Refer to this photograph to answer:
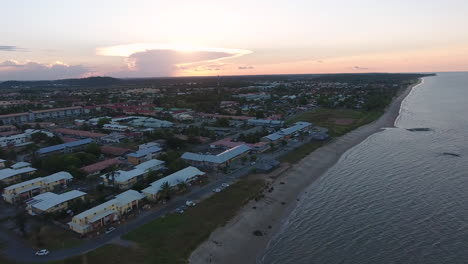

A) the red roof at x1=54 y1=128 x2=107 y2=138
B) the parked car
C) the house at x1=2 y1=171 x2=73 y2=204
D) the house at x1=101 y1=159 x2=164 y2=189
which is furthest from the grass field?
the red roof at x1=54 y1=128 x2=107 y2=138

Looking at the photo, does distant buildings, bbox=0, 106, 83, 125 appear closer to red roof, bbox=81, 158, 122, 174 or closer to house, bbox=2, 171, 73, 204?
red roof, bbox=81, 158, 122, 174

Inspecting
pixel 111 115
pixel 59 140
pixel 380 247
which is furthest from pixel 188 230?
pixel 111 115

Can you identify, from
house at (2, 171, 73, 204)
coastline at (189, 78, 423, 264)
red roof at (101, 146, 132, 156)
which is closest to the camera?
coastline at (189, 78, 423, 264)

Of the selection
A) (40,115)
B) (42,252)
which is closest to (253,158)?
(42,252)

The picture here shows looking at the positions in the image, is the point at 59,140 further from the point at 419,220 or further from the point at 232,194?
the point at 419,220

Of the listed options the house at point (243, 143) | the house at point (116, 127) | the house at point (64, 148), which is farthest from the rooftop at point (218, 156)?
the house at point (116, 127)

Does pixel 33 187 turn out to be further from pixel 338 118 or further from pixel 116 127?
pixel 338 118

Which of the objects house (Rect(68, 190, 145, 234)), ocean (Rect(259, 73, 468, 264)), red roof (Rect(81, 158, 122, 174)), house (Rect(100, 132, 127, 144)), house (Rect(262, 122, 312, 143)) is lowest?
ocean (Rect(259, 73, 468, 264))
